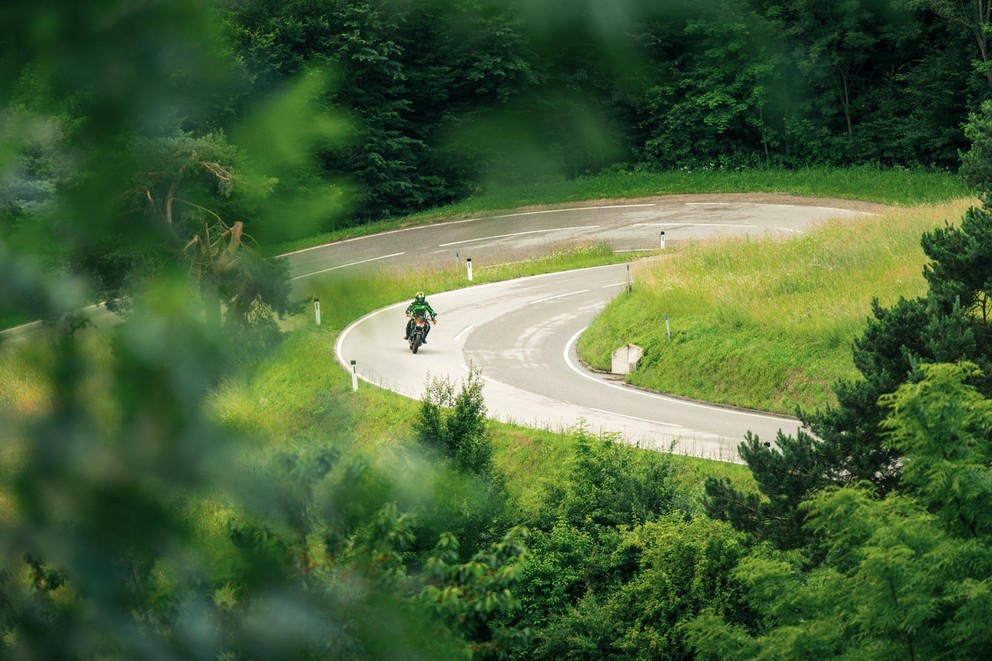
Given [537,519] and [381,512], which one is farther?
[537,519]

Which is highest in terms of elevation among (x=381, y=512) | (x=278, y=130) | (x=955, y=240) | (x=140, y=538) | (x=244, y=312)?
(x=278, y=130)

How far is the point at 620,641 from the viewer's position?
13.8m

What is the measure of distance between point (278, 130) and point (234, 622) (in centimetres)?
81

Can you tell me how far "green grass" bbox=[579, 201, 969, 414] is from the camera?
22391 millimetres

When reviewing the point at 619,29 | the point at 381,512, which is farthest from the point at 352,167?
the point at 381,512

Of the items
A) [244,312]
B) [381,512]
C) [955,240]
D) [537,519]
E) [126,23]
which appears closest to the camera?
[126,23]

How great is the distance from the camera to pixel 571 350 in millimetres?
28484

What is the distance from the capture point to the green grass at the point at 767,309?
22.4m

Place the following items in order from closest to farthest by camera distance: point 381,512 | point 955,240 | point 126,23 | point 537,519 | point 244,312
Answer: point 126,23 < point 244,312 < point 381,512 < point 955,240 < point 537,519

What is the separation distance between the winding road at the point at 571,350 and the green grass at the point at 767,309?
0.71 metres

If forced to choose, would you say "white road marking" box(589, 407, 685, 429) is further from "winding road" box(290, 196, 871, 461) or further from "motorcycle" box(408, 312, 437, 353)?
"motorcycle" box(408, 312, 437, 353)

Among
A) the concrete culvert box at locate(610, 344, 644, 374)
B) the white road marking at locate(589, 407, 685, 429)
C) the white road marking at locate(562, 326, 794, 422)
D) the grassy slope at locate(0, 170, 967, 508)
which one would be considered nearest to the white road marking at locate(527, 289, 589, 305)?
the grassy slope at locate(0, 170, 967, 508)

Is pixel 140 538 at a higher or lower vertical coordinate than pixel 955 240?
higher

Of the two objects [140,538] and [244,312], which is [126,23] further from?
[140,538]
